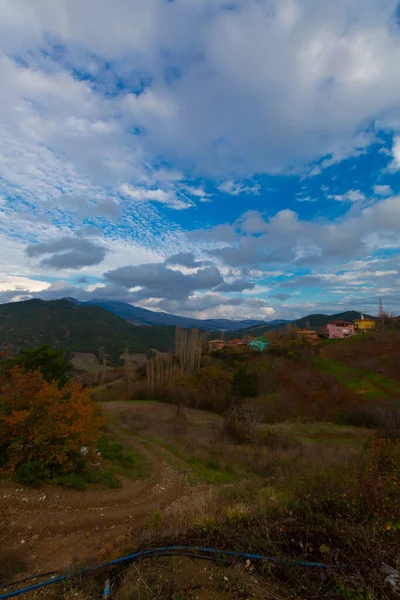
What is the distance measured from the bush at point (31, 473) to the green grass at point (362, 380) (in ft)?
105

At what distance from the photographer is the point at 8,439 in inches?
409

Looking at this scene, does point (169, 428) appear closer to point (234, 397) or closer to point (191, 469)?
point (191, 469)

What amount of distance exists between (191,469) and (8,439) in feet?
26.0

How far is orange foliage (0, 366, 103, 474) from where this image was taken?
33.2 feet

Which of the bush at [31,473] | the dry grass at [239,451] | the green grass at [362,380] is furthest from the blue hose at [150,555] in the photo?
the green grass at [362,380]

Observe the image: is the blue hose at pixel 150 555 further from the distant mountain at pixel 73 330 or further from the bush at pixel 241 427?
the distant mountain at pixel 73 330

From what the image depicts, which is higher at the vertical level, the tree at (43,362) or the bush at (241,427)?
the tree at (43,362)

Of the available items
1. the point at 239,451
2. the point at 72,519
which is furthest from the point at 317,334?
the point at 72,519

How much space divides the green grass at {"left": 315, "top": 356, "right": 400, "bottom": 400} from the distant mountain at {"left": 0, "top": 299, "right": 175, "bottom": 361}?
3040 inches

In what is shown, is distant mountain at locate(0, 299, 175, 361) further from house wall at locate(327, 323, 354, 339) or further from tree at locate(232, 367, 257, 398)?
tree at locate(232, 367, 257, 398)

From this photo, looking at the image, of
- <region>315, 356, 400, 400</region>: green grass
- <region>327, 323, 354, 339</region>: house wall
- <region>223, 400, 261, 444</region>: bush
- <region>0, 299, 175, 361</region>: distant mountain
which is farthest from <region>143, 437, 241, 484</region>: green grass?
<region>0, 299, 175, 361</region>: distant mountain

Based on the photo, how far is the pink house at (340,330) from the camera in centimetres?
6719

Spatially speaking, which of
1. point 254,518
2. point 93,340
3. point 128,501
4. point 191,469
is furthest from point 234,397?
point 93,340

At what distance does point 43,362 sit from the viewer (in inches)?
780
